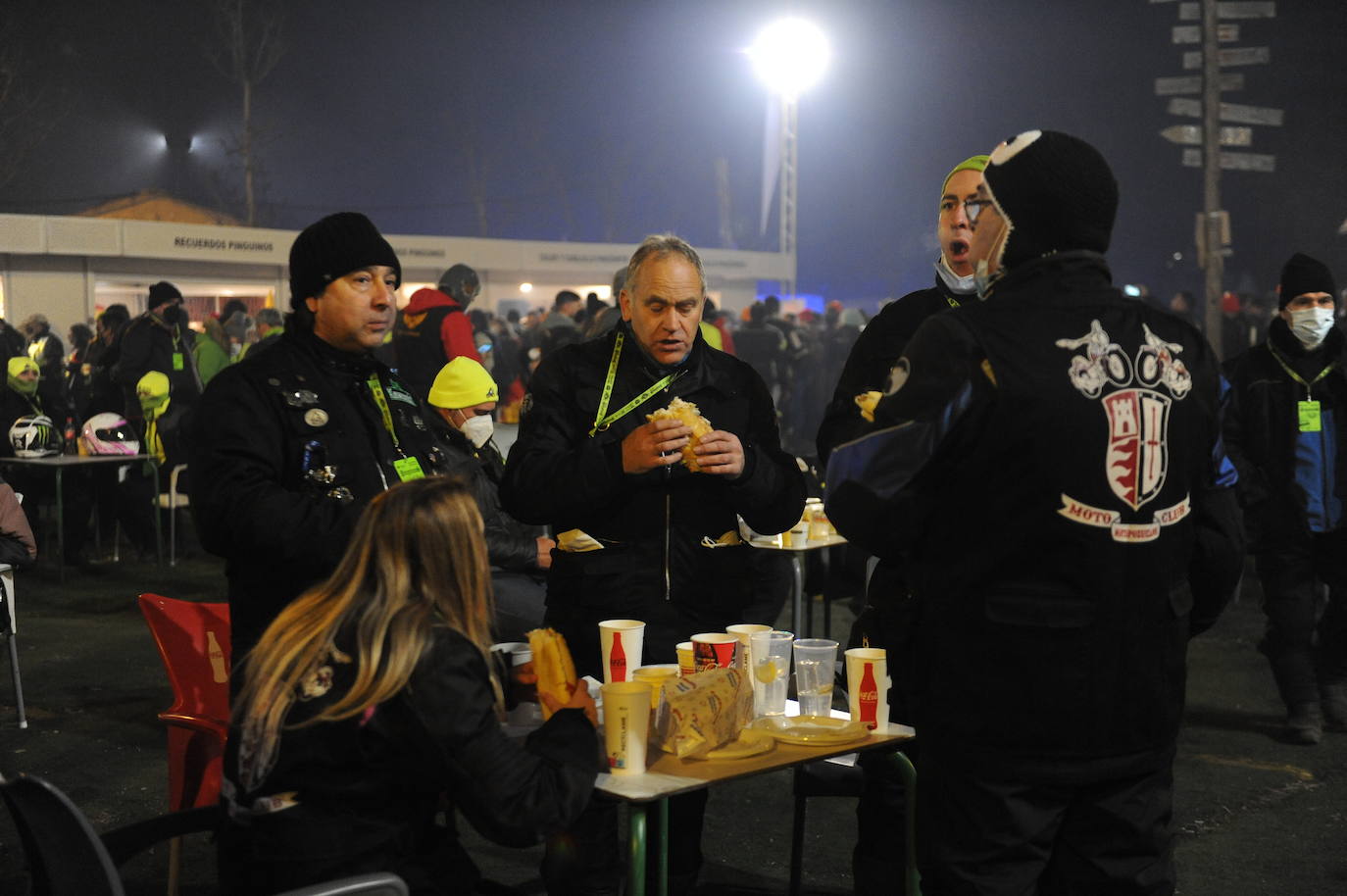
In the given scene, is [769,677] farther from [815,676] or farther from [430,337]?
[430,337]

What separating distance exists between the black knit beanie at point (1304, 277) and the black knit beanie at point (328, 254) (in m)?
4.72

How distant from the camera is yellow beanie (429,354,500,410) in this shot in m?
5.96

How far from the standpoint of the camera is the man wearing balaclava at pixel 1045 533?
227 centimetres

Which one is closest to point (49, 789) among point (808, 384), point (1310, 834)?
point (1310, 834)

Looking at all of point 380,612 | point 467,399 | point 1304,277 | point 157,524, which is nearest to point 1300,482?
point 1304,277

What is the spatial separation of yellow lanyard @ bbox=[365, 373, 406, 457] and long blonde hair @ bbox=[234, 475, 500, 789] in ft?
2.75

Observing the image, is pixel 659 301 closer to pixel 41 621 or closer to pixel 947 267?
pixel 947 267

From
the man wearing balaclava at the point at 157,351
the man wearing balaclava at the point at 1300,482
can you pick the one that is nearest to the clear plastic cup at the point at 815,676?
the man wearing balaclava at the point at 1300,482

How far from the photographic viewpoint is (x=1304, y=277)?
6.27 m

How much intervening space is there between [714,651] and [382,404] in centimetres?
106

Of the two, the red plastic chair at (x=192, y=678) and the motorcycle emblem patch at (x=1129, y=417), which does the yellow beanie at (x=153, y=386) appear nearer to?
the red plastic chair at (x=192, y=678)

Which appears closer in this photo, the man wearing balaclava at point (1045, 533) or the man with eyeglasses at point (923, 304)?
the man wearing balaclava at point (1045, 533)

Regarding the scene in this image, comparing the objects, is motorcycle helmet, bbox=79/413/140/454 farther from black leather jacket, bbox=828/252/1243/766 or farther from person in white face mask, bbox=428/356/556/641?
black leather jacket, bbox=828/252/1243/766

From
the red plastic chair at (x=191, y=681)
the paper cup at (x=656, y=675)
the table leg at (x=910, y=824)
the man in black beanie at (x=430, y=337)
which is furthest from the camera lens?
the man in black beanie at (x=430, y=337)
